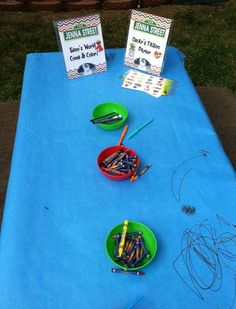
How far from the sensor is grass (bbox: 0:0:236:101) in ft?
10.3

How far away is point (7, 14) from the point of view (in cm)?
383

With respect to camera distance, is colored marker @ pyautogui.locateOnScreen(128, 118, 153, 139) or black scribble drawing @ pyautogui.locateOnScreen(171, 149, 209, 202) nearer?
black scribble drawing @ pyautogui.locateOnScreen(171, 149, 209, 202)

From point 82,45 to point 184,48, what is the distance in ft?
6.77

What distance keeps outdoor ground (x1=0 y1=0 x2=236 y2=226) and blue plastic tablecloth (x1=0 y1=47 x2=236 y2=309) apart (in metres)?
0.96

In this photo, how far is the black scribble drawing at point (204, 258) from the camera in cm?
107

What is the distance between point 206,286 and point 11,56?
9.85 ft

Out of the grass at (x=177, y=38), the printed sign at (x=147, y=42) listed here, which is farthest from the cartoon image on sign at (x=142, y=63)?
the grass at (x=177, y=38)

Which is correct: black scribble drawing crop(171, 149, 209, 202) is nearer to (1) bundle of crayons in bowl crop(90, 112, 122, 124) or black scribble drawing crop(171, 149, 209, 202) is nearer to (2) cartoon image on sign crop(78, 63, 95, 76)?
(1) bundle of crayons in bowl crop(90, 112, 122, 124)

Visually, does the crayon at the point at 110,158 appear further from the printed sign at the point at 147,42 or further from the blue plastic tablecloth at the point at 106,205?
the printed sign at the point at 147,42

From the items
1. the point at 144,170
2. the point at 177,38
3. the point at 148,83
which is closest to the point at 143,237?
the point at 144,170

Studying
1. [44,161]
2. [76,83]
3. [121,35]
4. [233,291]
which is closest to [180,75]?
[76,83]

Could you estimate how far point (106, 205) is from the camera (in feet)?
4.11

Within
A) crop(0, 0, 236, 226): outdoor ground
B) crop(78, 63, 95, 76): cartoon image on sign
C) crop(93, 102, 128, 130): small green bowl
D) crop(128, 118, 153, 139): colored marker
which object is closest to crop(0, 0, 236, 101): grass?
crop(0, 0, 236, 226): outdoor ground

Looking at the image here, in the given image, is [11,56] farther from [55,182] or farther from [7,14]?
[55,182]
